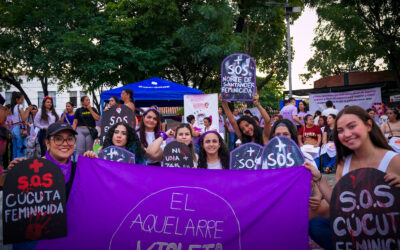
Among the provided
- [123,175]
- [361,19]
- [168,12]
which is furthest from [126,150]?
[361,19]

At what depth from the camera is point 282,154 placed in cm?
391

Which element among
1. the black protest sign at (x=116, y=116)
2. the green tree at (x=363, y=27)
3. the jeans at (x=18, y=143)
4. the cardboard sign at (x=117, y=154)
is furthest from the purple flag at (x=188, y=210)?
the green tree at (x=363, y=27)

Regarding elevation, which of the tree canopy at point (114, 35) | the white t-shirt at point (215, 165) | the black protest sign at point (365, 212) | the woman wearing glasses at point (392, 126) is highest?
the tree canopy at point (114, 35)

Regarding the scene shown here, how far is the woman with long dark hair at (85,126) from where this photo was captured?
26.1ft

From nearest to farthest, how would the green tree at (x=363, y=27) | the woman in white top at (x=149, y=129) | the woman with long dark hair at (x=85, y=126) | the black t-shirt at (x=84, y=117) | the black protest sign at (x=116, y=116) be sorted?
the woman in white top at (x=149, y=129) → the black protest sign at (x=116, y=116) → the woman with long dark hair at (x=85, y=126) → the black t-shirt at (x=84, y=117) → the green tree at (x=363, y=27)

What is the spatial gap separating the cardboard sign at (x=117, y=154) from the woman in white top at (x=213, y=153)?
857 millimetres

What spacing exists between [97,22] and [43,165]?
51.6ft

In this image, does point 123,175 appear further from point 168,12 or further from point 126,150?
point 168,12

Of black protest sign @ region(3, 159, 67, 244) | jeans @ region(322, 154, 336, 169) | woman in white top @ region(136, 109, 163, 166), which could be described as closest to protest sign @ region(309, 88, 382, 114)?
jeans @ region(322, 154, 336, 169)

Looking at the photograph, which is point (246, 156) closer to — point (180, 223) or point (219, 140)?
point (219, 140)

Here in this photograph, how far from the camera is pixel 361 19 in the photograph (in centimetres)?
1805

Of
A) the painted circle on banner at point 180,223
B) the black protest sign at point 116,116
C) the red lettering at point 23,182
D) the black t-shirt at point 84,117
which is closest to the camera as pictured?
the red lettering at point 23,182

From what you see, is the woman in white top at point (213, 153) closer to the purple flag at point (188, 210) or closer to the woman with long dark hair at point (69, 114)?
the purple flag at point (188, 210)

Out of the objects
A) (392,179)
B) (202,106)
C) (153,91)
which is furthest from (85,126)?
(392,179)
